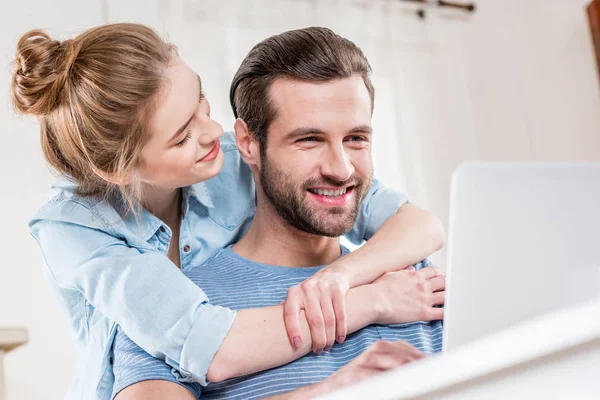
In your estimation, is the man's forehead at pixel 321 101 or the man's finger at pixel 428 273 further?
the man's forehead at pixel 321 101

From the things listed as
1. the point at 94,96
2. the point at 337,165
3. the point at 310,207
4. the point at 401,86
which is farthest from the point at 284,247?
the point at 401,86

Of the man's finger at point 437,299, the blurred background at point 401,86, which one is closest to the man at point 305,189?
the man's finger at point 437,299

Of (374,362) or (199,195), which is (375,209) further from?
(374,362)

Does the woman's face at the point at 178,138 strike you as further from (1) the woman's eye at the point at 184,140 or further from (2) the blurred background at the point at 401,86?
(2) the blurred background at the point at 401,86

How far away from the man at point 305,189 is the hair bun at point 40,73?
43 centimetres

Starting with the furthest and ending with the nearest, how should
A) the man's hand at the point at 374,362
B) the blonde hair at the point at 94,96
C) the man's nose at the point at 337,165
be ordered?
the man's nose at the point at 337,165, the blonde hair at the point at 94,96, the man's hand at the point at 374,362

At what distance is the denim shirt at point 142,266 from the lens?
3.92 feet

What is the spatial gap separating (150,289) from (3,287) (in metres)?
1.55

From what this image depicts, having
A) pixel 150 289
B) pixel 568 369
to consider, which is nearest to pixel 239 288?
pixel 150 289

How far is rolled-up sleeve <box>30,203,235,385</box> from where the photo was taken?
1.18 metres

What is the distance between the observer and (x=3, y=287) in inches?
99.8

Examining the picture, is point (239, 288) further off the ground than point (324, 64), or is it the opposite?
point (324, 64)

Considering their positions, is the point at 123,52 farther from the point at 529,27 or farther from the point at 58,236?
the point at 529,27

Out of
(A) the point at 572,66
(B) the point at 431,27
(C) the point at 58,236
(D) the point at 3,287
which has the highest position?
(B) the point at 431,27
